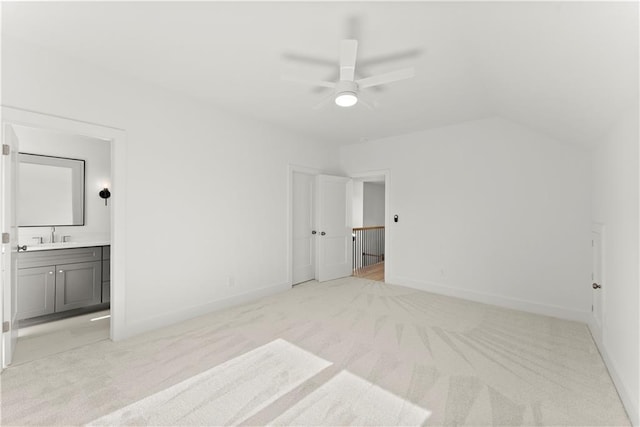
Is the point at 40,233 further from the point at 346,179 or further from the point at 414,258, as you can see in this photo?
the point at 414,258

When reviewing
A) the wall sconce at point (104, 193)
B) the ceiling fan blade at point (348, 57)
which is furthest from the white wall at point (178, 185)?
the ceiling fan blade at point (348, 57)

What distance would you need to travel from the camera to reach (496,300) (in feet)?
13.0

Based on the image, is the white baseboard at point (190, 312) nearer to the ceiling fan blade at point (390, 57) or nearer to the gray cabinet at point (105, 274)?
the gray cabinet at point (105, 274)

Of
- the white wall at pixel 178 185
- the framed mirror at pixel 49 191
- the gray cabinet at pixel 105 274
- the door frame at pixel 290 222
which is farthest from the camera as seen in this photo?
the door frame at pixel 290 222

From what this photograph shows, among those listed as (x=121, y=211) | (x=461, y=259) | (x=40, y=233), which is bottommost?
(x=461, y=259)

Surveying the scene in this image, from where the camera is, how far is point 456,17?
1.91 metres

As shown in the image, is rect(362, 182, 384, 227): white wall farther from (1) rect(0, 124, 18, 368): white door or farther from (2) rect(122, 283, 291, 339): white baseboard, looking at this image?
(1) rect(0, 124, 18, 368): white door

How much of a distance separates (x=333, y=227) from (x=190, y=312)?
2.88 m

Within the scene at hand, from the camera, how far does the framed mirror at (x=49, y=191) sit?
3643mm

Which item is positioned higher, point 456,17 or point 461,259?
point 456,17

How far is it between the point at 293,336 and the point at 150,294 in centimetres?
164

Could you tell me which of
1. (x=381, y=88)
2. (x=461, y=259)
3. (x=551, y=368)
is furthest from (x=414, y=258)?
(x=381, y=88)

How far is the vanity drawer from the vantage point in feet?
10.6

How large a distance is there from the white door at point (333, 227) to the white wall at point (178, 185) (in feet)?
3.00
